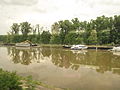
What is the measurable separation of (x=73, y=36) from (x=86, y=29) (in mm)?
5924

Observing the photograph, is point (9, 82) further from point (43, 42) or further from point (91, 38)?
point (43, 42)

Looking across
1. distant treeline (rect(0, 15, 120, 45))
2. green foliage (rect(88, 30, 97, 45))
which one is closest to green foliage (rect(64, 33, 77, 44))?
distant treeline (rect(0, 15, 120, 45))


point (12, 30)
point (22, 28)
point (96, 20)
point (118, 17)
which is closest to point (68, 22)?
point (96, 20)

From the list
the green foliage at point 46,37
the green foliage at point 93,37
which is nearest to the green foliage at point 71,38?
the green foliage at point 93,37

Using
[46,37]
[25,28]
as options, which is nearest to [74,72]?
[46,37]

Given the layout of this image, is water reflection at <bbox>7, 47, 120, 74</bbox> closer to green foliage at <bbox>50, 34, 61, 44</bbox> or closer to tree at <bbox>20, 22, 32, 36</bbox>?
green foliage at <bbox>50, 34, 61, 44</bbox>

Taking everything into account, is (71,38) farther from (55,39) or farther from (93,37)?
(93,37)

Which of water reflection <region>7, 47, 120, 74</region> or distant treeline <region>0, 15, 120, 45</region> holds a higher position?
distant treeline <region>0, 15, 120, 45</region>

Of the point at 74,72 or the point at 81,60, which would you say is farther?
the point at 81,60

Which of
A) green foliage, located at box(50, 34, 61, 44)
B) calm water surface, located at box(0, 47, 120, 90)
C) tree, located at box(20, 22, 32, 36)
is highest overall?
tree, located at box(20, 22, 32, 36)

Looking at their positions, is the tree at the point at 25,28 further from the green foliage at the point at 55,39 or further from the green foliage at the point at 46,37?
the green foliage at the point at 55,39

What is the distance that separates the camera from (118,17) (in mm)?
60375

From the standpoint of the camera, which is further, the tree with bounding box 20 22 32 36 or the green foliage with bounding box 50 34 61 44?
the tree with bounding box 20 22 32 36

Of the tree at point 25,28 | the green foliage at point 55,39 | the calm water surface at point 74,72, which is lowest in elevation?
the calm water surface at point 74,72
